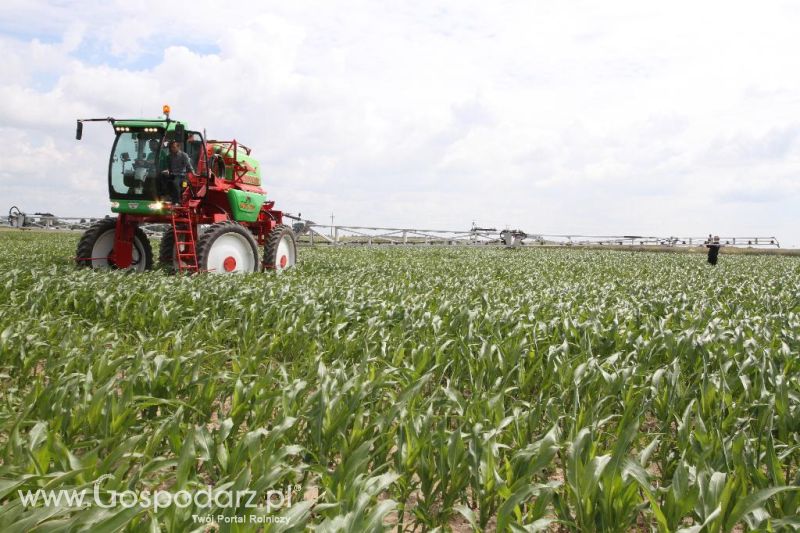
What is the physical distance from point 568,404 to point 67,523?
3371 millimetres

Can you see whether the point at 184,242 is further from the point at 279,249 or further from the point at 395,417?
the point at 395,417

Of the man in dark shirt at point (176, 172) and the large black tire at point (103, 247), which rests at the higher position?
the man in dark shirt at point (176, 172)

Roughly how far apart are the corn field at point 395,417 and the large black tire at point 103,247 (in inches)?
134

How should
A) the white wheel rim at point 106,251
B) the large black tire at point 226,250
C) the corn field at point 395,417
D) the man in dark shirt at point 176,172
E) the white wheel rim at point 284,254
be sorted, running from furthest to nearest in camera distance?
the white wheel rim at point 284,254
the white wheel rim at point 106,251
the man in dark shirt at point 176,172
the large black tire at point 226,250
the corn field at point 395,417

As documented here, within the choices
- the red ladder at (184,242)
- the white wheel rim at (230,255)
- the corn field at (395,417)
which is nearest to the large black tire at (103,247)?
the red ladder at (184,242)

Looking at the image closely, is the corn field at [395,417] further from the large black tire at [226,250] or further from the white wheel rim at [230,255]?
the white wheel rim at [230,255]

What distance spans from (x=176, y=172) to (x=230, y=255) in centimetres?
186

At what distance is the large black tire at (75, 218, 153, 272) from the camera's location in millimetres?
10516

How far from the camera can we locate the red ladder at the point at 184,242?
9827mm

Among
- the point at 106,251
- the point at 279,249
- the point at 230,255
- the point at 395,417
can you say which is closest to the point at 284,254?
the point at 279,249

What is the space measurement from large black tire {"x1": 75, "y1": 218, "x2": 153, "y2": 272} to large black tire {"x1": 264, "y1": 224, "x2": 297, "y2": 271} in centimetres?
249

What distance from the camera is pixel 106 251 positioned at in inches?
435

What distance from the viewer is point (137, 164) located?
10.3 metres

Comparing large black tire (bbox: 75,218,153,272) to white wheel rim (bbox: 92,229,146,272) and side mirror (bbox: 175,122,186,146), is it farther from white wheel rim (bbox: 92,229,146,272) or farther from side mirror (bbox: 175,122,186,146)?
side mirror (bbox: 175,122,186,146)
